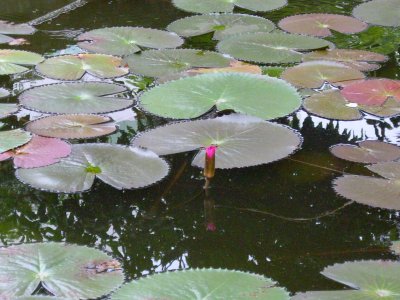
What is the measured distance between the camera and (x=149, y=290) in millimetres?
1563

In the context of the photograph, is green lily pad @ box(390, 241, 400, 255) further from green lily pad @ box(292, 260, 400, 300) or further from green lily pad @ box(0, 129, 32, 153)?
green lily pad @ box(0, 129, 32, 153)

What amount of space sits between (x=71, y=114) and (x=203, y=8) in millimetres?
1351

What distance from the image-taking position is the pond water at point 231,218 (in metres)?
1.78

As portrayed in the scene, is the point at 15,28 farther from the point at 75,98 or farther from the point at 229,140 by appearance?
the point at 229,140

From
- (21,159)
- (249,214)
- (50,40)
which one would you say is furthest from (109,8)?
(249,214)

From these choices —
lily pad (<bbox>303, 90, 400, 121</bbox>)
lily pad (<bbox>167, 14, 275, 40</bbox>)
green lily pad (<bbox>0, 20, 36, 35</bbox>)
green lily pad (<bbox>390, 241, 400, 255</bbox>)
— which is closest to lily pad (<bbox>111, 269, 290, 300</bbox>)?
green lily pad (<bbox>390, 241, 400, 255</bbox>)

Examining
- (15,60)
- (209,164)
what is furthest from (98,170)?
(15,60)

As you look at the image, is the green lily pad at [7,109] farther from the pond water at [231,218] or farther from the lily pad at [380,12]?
the lily pad at [380,12]

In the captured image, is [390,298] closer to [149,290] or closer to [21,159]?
[149,290]

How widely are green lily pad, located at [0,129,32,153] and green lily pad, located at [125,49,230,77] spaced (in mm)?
696

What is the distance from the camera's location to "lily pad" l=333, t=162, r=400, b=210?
6.50 ft

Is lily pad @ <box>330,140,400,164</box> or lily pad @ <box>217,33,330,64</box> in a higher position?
lily pad @ <box>217,33,330,64</box>

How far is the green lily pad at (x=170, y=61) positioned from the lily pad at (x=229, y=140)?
1.79 feet

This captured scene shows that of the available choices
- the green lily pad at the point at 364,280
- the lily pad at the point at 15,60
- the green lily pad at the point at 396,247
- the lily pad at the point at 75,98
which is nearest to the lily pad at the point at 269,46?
the lily pad at the point at 75,98
